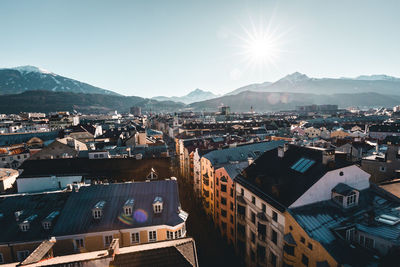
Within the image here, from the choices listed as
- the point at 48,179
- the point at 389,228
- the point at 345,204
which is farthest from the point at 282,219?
the point at 48,179

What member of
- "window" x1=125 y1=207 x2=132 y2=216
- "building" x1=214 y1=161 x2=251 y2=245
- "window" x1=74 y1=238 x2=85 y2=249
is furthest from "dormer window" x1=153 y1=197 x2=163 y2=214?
"building" x1=214 y1=161 x2=251 y2=245

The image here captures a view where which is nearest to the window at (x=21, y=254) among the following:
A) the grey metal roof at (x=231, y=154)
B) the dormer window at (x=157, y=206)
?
the dormer window at (x=157, y=206)

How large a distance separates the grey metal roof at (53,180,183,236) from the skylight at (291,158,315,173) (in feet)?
58.1

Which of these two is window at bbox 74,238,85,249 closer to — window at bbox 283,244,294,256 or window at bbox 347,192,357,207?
window at bbox 283,244,294,256

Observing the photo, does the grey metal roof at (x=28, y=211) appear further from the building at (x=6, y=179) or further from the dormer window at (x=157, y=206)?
the building at (x=6, y=179)

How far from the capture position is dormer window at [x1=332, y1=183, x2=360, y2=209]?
82.6 ft

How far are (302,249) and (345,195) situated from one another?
8.15 m

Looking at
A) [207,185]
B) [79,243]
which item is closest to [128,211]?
[79,243]

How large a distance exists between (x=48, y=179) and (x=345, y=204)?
5163 centimetres

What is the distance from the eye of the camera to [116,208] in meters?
30.4

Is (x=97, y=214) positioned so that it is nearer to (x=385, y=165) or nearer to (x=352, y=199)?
(x=352, y=199)

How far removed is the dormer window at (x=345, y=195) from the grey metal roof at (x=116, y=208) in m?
20.2

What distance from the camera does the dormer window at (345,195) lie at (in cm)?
2517

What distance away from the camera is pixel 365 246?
2178 cm
